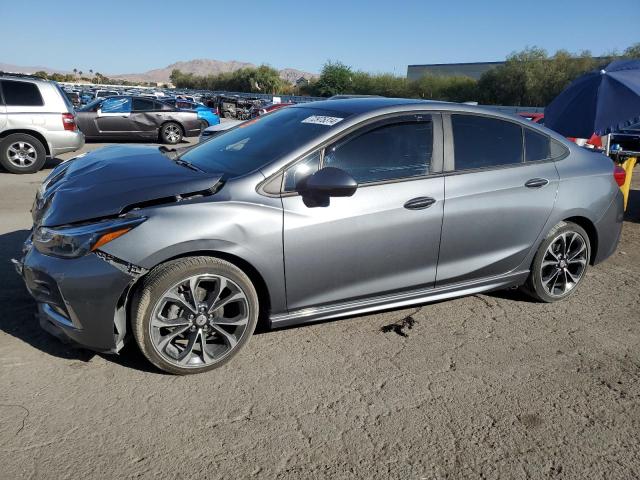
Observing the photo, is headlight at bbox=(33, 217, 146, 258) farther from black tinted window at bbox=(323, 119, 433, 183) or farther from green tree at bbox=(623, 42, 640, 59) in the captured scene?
green tree at bbox=(623, 42, 640, 59)

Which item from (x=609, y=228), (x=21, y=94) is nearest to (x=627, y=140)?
(x=609, y=228)

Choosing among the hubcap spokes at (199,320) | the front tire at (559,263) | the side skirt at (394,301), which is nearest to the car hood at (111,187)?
the hubcap spokes at (199,320)

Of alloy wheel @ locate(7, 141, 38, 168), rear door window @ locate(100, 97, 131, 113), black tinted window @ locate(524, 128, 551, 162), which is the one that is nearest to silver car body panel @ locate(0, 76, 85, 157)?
alloy wheel @ locate(7, 141, 38, 168)

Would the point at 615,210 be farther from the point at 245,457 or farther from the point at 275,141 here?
the point at 245,457

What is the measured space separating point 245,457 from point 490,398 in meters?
1.49

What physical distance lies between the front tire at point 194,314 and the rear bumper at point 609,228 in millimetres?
3196

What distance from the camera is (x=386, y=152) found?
3.63 m

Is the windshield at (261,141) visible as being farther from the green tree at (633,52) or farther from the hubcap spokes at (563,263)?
the green tree at (633,52)

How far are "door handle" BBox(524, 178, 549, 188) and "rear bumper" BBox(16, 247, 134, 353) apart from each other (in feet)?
9.85

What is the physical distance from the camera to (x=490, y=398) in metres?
3.10

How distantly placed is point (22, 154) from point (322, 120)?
337 inches

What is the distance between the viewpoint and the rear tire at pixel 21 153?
988 cm

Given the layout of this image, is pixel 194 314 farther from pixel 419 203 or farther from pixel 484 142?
pixel 484 142

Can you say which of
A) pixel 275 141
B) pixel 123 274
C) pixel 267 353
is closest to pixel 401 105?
pixel 275 141
